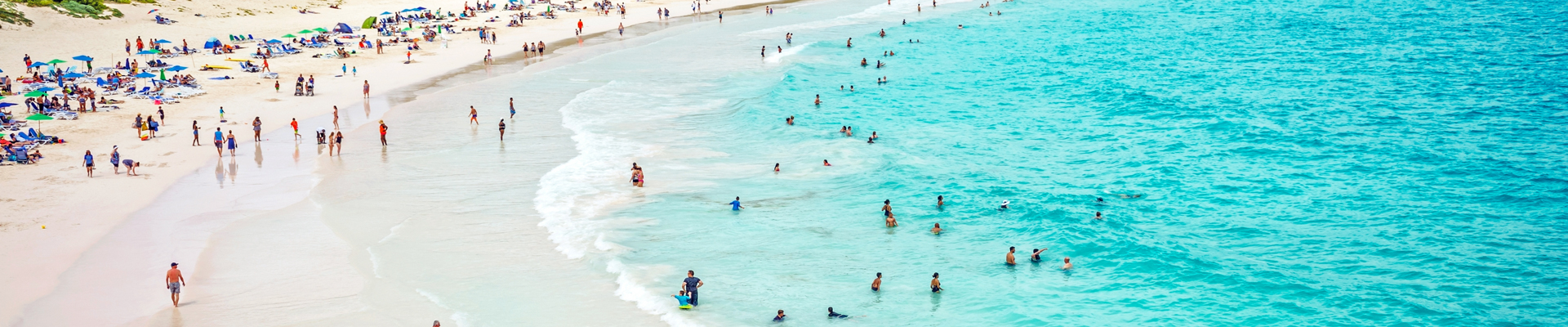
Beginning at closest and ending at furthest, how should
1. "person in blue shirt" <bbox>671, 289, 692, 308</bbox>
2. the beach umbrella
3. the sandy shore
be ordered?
1. "person in blue shirt" <bbox>671, 289, 692, 308</bbox>
2. the sandy shore
3. the beach umbrella

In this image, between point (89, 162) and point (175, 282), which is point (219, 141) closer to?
point (89, 162)

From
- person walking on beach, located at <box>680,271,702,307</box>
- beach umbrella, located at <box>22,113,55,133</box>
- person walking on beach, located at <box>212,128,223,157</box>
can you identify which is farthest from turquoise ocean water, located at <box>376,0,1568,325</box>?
beach umbrella, located at <box>22,113,55,133</box>

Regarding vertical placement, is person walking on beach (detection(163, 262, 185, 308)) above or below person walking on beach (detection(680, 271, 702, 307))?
above

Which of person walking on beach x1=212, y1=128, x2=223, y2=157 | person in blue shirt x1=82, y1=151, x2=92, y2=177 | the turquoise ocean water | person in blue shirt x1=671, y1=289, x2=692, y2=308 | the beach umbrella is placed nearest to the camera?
person in blue shirt x1=671, y1=289, x2=692, y2=308

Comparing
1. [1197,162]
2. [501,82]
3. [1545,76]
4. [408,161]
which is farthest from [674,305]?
[1545,76]

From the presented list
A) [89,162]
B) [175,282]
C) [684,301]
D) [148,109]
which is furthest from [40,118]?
[684,301]

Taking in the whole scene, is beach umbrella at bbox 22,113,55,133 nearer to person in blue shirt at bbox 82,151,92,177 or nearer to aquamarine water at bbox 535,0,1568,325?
person in blue shirt at bbox 82,151,92,177

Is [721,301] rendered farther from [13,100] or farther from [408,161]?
[13,100]
